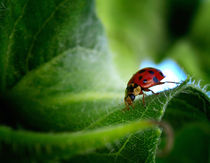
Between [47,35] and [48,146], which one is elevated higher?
[47,35]

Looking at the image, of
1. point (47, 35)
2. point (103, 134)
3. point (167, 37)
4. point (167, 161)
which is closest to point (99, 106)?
point (47, 35)

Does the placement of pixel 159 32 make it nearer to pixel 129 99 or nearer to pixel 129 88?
pixel 129 88

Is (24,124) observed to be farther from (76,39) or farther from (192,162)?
(192,162)

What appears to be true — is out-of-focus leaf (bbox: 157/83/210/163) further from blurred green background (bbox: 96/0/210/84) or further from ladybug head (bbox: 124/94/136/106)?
blurred green background (bbox: 96/0/210/84)

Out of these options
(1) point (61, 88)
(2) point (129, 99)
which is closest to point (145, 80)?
(2) point (129, 99)

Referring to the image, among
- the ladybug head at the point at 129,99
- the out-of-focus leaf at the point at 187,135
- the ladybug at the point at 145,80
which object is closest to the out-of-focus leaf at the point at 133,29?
the out-of-focus leaf at the point at 187,135
